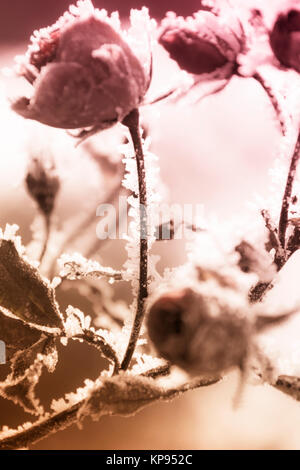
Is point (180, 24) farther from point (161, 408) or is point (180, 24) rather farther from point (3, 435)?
point (161, 408)

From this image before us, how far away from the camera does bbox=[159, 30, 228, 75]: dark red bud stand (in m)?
0.21

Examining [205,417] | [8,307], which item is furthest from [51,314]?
[205,417]

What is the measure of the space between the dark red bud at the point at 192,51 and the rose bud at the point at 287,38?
0.02 metres

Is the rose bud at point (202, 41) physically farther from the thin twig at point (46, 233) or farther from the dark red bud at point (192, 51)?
the thin twig at point (46, 233)

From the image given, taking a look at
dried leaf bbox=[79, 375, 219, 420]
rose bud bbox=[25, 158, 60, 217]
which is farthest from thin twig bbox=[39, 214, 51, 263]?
dried leaf bbox=[79, 375, 219, 420]

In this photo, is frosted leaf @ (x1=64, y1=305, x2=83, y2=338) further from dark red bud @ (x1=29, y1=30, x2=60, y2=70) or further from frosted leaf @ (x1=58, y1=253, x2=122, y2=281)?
dark red bud @ (x1=29, y1=30, x2=60, y2=70)

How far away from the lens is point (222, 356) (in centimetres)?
18

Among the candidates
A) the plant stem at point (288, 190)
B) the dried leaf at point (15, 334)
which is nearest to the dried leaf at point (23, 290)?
the dried leaf at point (15, 334)

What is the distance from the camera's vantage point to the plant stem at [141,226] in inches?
9.0

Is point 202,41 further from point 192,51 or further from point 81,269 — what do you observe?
point 81,269

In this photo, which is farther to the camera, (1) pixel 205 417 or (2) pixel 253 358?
(1) pixel 205 417

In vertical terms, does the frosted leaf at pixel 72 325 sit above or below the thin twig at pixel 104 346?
above
